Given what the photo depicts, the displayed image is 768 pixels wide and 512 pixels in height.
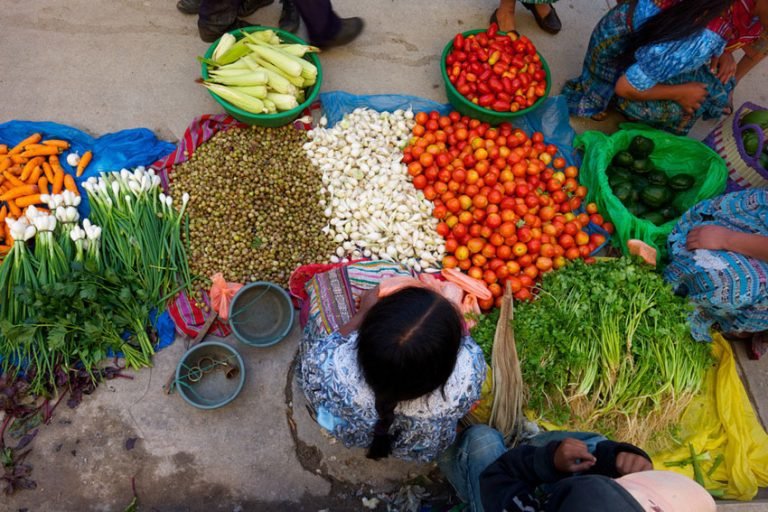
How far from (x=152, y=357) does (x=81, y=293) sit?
0.56 metres

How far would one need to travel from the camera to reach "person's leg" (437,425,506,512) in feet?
7.00

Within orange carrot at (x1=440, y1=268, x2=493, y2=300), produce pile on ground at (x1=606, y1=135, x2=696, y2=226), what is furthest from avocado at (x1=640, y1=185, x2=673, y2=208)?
orange carrot at (x1=440, y1=268, x2=493, y2=300)

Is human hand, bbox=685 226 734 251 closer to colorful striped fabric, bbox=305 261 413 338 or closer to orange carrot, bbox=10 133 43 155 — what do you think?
colorful striped fabric, bbox=305 261 413 338

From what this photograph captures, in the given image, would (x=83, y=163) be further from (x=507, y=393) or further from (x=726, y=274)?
(x=726, y=274)

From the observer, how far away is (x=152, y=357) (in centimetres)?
278

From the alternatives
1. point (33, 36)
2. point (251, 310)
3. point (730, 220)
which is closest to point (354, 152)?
point (251, 310)

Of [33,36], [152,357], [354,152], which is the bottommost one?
[152,357]

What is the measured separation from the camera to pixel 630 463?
5.25 feet

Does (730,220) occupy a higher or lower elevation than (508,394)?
higher

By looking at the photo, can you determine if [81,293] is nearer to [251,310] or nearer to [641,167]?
[251,310]

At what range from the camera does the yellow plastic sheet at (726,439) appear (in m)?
2.47

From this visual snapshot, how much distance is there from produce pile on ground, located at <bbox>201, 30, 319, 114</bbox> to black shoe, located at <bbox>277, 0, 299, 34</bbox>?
659 millimetres

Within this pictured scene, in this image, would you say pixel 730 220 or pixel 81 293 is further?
pixel 730 220

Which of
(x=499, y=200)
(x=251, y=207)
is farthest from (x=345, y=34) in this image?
(x=499, y=200)
